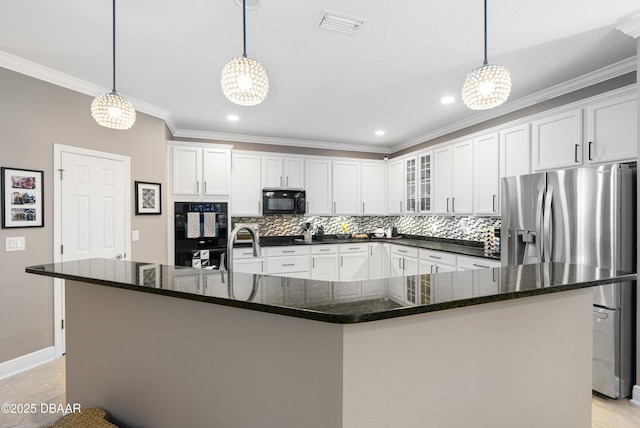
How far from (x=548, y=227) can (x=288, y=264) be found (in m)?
3.43

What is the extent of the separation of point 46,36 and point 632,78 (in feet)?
14.9

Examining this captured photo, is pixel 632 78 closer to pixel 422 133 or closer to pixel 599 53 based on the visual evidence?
pixel 599 53

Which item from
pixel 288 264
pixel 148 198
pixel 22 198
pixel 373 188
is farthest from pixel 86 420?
pixel 373 188

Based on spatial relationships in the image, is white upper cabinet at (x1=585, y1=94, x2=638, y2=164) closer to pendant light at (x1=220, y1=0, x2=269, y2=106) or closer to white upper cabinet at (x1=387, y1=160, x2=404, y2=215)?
pendant light at (x1=220, y1=0, x2=269, y2=106)

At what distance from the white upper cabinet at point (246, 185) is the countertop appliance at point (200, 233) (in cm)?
38

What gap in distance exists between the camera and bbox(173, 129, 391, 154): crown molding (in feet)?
16.0

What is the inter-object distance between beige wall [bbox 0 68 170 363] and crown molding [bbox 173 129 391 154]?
154 cm

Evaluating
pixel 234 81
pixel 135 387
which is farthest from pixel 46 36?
pixel 135 387

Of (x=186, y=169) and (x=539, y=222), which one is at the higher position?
(x=186, y=169)

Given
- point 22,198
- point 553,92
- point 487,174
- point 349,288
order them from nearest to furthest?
point 349,288 → point 22,198 → point 553,92 → point 487,174

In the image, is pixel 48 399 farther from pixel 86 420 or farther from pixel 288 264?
pixel 288 264

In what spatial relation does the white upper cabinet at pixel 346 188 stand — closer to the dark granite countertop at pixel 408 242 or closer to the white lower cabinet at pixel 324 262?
the dark granite countertop at pixel 408 242

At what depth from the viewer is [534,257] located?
9.33 ft

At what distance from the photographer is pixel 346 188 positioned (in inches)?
225
